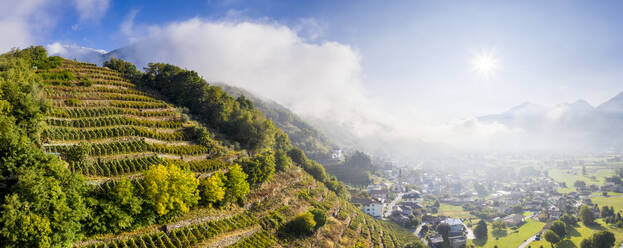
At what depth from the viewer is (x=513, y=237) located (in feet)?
321

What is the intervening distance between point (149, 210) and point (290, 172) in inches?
1322

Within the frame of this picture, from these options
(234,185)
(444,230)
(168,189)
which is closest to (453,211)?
(444,230)

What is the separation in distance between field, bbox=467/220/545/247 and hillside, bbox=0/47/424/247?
50.0 meters

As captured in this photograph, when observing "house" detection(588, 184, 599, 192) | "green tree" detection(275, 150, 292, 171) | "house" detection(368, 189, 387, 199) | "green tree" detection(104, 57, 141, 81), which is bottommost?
"house" detection(368, 189, 387, 199)

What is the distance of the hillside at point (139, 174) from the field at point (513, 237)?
164ft

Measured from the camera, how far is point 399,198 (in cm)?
14575

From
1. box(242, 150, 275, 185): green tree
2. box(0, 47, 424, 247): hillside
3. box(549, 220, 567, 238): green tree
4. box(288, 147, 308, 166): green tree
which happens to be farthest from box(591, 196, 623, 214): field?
box(242, 150, 275, 185): green tree

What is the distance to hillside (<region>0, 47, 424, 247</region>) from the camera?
23438mm

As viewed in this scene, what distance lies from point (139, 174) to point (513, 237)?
11753 centimetres

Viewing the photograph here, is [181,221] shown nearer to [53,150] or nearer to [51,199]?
[51,199]

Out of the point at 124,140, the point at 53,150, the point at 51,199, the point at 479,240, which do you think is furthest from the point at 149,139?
the point at 479,240

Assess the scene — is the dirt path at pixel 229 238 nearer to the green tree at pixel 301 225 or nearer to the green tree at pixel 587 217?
the green tree at pixel 301 225

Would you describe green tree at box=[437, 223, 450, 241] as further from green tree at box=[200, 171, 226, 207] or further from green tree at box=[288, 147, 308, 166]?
green tree at box=[200, 171, 226, 207]

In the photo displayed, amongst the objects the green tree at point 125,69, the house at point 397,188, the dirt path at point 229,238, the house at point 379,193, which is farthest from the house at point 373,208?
the green tree at point 125,69
